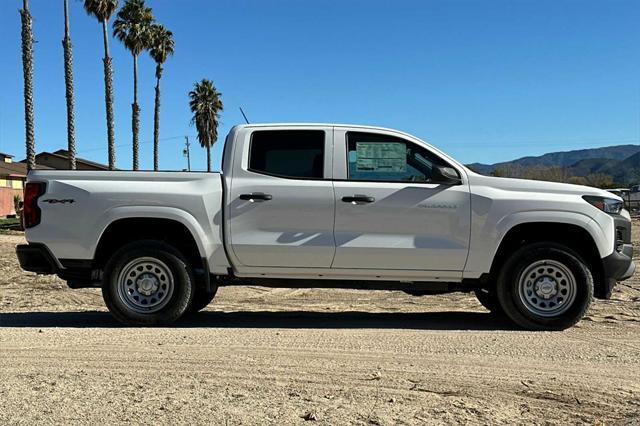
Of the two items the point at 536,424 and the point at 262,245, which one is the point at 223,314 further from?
the point at 536,424

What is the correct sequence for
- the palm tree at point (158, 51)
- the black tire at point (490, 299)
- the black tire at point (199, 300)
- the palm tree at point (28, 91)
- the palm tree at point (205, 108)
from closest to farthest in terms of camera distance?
the black tire at point (490, 299) < the black tire at point (199, 300) < the palm tree at point (28, 91) < the palm tree at point (158, 51) < the palm tree at point (205, 108)

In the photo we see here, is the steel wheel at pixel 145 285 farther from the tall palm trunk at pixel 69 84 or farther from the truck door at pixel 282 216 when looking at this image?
the tall palm trunk at pixel 69 84

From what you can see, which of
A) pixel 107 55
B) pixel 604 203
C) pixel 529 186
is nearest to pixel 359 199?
pixel 529 186

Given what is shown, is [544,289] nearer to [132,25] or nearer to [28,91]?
[28,91]

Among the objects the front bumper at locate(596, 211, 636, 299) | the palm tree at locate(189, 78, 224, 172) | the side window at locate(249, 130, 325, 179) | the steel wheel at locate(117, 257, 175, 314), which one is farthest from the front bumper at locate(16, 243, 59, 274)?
the palm tree at locate(189, 78, 224, 172)

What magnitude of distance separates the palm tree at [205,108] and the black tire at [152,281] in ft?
161

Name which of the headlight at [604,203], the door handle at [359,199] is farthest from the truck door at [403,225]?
the headlight at [604,203]

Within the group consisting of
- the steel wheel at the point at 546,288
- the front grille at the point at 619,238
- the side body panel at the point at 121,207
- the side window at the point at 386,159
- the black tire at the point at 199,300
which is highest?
the side window at the point at 386,159

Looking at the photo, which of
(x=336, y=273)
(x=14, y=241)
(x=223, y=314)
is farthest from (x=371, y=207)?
(x=14, y=241)

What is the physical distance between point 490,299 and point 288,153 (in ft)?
9.33

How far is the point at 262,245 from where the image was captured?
625cm

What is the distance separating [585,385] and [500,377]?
1.98ft

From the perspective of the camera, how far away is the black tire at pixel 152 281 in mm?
6281

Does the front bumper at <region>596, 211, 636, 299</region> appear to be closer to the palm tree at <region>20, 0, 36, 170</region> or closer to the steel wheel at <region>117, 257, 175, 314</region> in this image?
the steel wheel at <region>117, 257, 175, 314</region>
